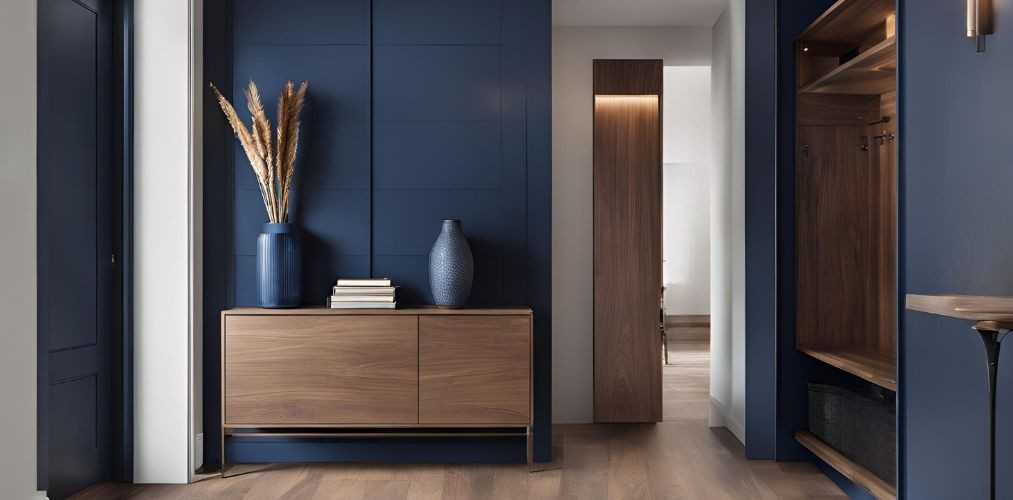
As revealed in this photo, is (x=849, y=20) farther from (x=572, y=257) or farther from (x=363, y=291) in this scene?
(x=363, y=291)

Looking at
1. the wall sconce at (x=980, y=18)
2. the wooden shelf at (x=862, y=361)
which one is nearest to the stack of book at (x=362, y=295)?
the wooden shelf at (x=862, y=361)

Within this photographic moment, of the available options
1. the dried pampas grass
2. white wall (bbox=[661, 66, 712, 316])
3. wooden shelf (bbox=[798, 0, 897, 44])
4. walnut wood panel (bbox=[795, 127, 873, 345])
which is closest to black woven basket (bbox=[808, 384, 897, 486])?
walnut wood panel (bbox=[795, 127, 873, 345])

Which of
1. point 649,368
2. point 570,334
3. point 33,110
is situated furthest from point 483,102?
point 33,110

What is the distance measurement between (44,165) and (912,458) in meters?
3.49

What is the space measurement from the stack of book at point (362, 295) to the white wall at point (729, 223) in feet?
6.31

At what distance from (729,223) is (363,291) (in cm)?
232

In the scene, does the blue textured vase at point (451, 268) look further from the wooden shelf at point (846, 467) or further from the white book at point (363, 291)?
the wooden shelf at point (846, 467)

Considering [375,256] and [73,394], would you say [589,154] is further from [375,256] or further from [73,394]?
[73,394]

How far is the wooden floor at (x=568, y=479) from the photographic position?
11.1 feet

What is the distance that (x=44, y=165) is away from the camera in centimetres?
313

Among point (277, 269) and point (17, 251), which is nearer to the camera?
point (17, 251)

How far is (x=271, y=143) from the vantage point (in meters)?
3.81

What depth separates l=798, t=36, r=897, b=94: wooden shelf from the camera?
3.05 m

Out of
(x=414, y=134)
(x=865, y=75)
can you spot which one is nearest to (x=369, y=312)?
(x=414, y=134)
